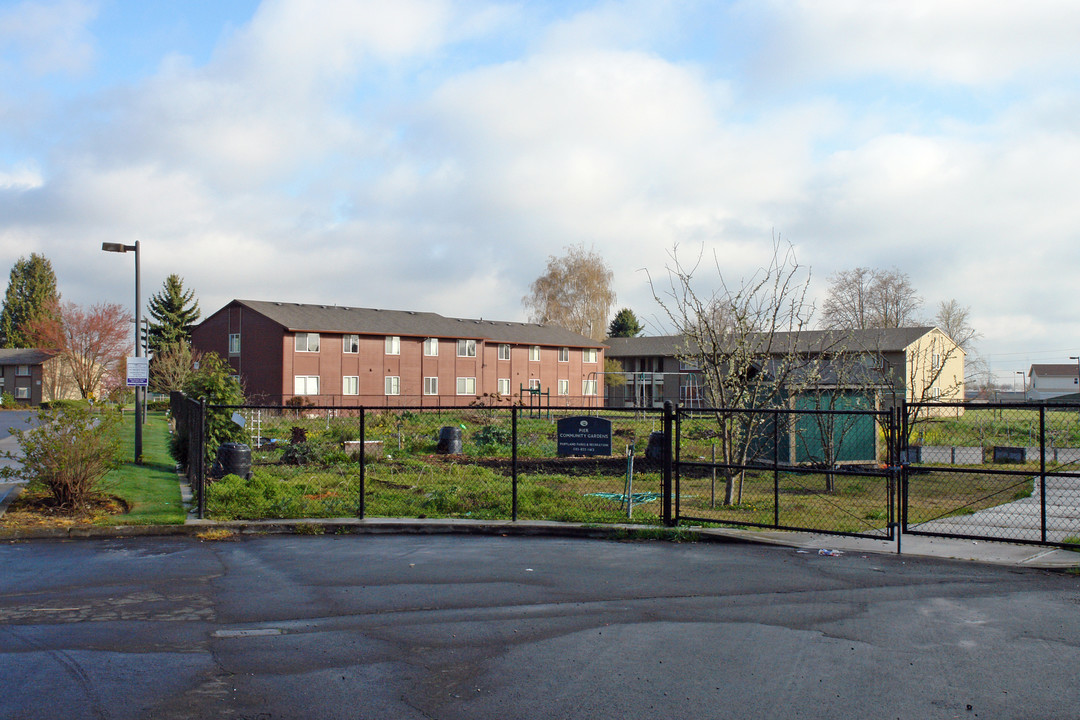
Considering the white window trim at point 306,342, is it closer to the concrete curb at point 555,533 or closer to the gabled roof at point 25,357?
the gabled roof at point 25,357

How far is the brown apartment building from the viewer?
51.6 meters

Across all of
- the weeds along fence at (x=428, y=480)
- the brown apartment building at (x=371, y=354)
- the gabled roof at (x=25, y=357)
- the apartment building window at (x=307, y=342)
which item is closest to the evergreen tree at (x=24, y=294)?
the gabled roof at (x=25, y=357)

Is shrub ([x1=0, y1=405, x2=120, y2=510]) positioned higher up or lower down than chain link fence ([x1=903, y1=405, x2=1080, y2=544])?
higher up

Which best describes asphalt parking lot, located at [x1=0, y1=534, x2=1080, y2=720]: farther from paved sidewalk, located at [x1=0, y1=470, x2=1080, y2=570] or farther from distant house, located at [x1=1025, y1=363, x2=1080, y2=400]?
distant house, located at [x1=1025, y1=363, x2=1080, y2=400]

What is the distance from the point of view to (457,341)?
59656 millimetres

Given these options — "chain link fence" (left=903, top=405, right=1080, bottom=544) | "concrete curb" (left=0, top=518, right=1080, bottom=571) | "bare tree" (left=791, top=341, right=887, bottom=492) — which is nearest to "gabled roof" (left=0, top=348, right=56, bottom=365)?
"concrete curb" (left=0, top=518, right=1080, bottom=571)

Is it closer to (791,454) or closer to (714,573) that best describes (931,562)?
(714,573)

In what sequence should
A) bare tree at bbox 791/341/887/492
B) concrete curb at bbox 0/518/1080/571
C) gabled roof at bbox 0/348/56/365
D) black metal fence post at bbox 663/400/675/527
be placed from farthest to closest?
gabled roof at bbox 0/348/56/365 < bare tree at bbox 791/341/887/492 < black metal fence post at bbox 663/400/675/527 < concrete curb at bbox 0/518/1080/571

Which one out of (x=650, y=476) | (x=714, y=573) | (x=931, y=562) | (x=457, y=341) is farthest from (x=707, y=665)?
(x=457, y=341)

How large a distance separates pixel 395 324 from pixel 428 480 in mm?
41693

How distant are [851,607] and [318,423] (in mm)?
29563

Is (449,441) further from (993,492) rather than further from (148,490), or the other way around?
Answer: (993,492)

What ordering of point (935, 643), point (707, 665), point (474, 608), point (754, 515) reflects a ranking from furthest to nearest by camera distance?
point (754, 515) → point (474, 608) → point (935, 643) → point (707, 665)

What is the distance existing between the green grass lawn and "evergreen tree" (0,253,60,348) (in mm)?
84183
